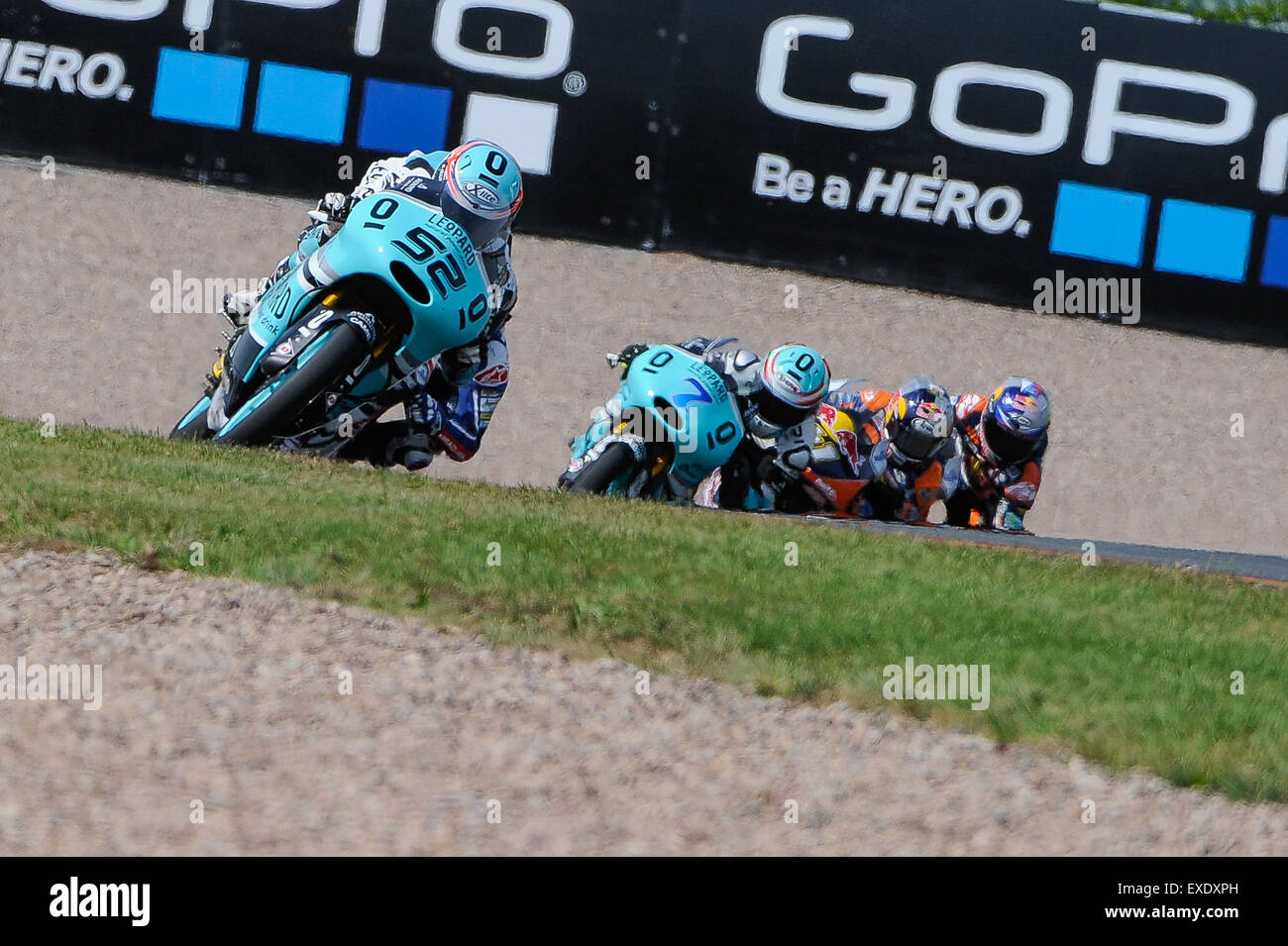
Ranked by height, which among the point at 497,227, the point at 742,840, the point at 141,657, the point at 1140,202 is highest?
the point at 1140,202

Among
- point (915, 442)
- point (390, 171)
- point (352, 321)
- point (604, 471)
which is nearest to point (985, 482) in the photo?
point (915, 442)

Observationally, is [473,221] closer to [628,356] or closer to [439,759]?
[628,356]

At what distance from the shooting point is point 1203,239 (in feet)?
43.8

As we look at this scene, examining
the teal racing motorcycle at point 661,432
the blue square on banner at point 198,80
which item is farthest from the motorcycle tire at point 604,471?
the blue square on banner at point 198,80

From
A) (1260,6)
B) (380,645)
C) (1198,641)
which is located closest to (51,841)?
(380,645)

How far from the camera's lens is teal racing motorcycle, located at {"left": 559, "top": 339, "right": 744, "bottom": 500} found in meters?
9.55

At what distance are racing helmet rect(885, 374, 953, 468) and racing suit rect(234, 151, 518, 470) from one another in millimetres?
2949

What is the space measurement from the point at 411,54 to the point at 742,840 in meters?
10.0

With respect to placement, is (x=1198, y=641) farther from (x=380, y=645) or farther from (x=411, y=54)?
(x=411, y=54)

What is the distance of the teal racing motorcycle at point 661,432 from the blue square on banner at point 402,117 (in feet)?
12.5

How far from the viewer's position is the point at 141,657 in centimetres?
496

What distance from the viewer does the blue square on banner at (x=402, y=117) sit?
42.8 feet

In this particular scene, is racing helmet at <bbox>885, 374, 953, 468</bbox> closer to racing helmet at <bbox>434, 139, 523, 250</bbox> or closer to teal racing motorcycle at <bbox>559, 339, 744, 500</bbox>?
teal racing motorcycle at <bbox>559, 339, 744, 500</bbox>
